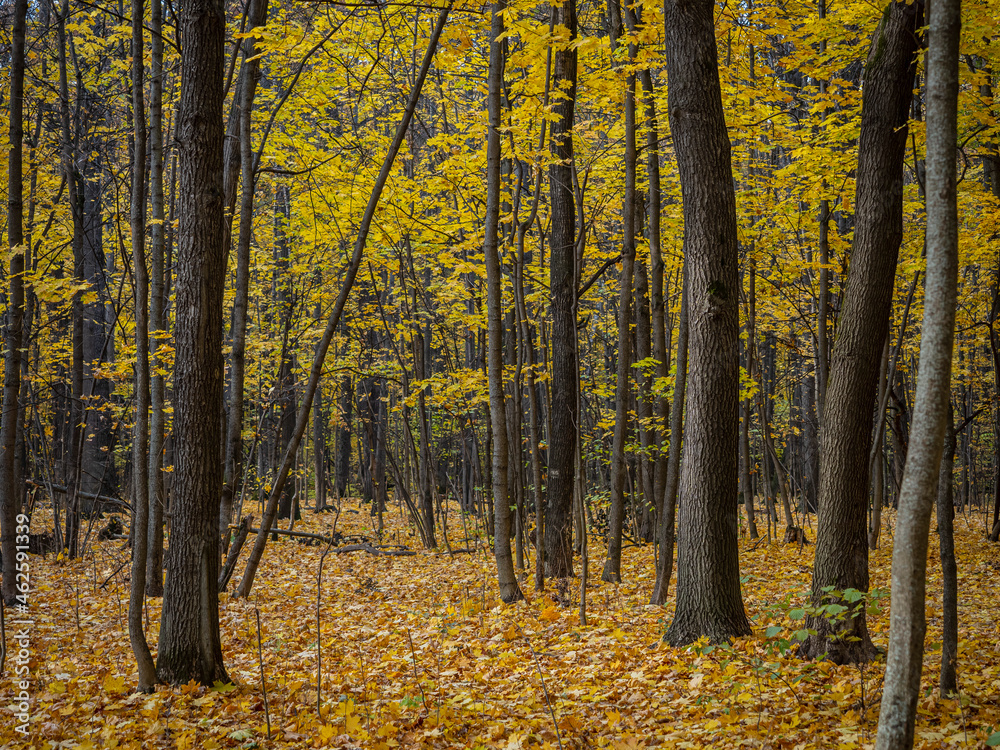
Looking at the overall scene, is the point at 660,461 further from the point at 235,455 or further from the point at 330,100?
the point at 330,100

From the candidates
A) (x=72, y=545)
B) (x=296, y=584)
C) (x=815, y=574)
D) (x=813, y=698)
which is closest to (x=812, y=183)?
(x=815, y=574)

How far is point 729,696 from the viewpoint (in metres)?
4.10

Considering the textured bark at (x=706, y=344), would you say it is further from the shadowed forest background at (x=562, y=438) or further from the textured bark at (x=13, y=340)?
the textured bark at (x=13, y=340)

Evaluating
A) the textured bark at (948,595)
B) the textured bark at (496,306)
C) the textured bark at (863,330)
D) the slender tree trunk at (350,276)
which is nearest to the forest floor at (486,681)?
the textured bark at (948,595)

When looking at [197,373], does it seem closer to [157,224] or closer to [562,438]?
[157,224]

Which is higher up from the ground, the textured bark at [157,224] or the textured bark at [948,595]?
the textured bark at [157,224]

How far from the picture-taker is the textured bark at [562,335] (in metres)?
8.41

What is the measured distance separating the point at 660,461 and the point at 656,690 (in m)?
4.89

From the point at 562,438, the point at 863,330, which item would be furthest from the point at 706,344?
the point at 562,438

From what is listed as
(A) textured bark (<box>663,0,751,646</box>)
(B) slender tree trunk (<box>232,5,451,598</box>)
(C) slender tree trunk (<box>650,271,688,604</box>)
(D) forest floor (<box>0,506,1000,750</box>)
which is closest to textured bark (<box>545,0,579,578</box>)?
(D) forest floor (<box>0,506,1000,750</box>)

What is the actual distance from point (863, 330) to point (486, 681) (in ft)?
12.5

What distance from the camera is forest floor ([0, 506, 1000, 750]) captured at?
3721mm

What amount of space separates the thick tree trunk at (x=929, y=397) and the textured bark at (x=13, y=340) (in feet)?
26.6

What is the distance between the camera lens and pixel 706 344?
529 centimetres
